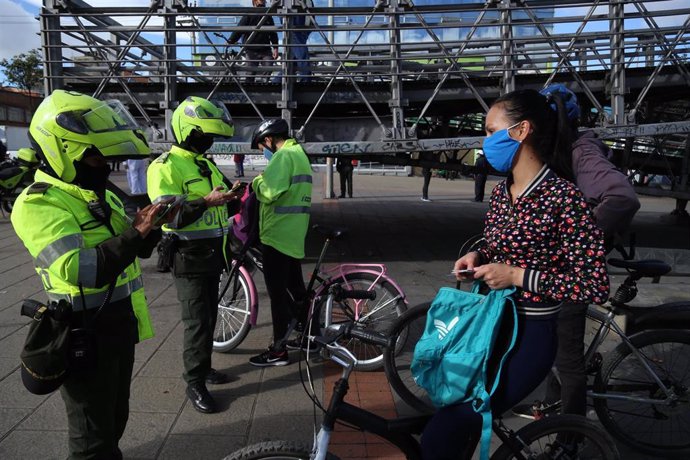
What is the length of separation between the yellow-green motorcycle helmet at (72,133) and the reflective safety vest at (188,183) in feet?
3.82

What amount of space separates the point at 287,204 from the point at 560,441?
2.52 m

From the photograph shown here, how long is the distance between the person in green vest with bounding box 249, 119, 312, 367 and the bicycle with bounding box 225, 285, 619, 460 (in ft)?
6.66

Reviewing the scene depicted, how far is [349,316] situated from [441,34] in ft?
16.8

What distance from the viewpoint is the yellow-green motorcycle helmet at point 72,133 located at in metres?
1.92

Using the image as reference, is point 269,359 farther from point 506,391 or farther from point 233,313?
point 506,391

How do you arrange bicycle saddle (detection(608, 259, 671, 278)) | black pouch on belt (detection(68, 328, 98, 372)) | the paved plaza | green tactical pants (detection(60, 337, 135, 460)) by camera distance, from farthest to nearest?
1. the paved plaza
2. bicycle saddle (detection(608, 259, 671, 278))
3. green tactical pants (detection(60, 337, 135, 460))
4. black pouch on belt (detection(68, 328, 98, 372))

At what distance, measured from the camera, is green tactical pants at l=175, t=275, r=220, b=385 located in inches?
132

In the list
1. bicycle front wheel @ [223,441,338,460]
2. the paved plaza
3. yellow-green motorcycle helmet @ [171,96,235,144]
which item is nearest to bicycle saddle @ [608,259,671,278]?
the paved plaza

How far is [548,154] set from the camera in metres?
1.98

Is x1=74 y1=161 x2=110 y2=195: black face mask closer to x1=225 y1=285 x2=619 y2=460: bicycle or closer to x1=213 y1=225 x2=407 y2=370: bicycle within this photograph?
x1=225 y1=285 x2=619 y2=460: bicycle

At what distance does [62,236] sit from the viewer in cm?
189

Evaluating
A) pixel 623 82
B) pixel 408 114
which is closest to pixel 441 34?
pixel 408 114

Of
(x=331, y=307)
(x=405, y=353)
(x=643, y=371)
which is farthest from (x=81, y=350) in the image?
(x=643, y=371)

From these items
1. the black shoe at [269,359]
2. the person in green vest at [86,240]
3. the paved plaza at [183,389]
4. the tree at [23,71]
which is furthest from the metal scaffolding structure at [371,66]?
the tree at [23,71]
